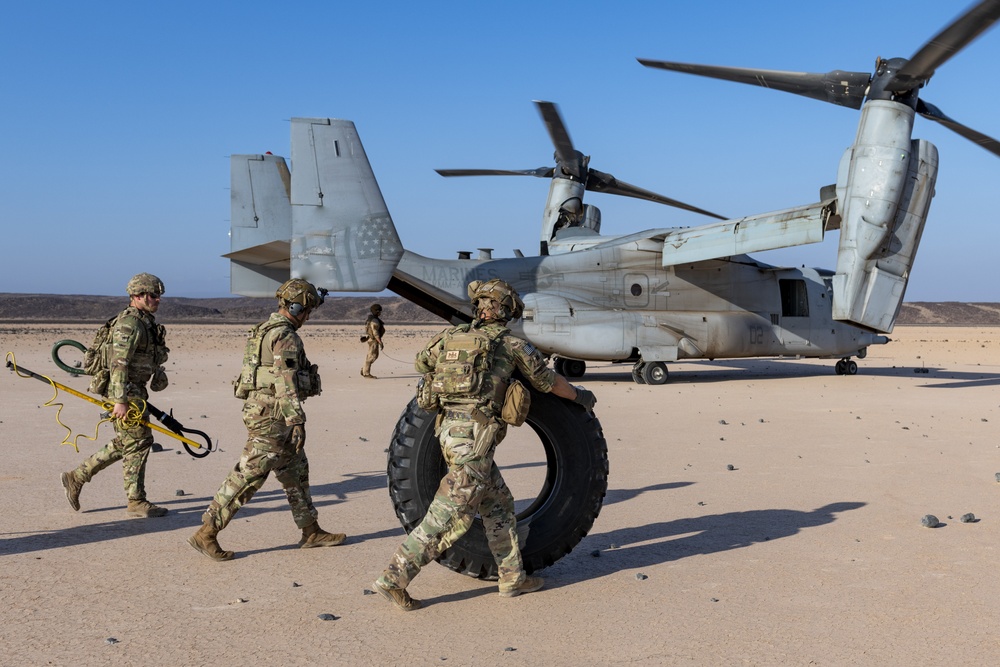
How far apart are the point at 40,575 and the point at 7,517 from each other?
1.73 meters

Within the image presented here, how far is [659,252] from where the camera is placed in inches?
750

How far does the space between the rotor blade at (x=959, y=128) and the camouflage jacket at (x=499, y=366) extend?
14.7 m

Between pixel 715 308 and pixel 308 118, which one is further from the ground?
pixel 308 118

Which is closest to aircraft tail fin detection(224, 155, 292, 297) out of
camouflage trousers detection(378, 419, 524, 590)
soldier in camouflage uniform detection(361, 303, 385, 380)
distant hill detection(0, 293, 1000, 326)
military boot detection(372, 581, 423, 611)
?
soldier in camouflage uniform detection(361, 303, 385, 380)

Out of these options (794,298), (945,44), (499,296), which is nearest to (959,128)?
(945,44)

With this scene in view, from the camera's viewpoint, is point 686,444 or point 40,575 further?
point 686,444

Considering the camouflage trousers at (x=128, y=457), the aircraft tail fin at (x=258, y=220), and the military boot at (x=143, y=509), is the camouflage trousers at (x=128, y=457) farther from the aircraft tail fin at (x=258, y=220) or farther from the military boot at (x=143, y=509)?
the aircraft tail fin at (x=258, y=220)

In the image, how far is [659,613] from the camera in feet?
14.8

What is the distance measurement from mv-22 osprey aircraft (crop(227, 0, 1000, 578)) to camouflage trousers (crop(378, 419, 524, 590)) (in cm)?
1089

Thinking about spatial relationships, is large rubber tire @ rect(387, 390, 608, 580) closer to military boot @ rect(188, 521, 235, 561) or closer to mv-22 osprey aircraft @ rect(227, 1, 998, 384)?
military boot @ rect(188, 521, 235, 561)

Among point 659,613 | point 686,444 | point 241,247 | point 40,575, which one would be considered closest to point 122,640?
Result: point 40,575

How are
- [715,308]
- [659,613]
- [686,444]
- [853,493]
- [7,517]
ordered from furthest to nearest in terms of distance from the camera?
[715,308] → [686,444] → [853,493] → [7,517] → [659,613]

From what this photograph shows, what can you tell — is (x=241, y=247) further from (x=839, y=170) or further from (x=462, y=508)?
(x=462, y=508)

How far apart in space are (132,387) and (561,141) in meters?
17.0
